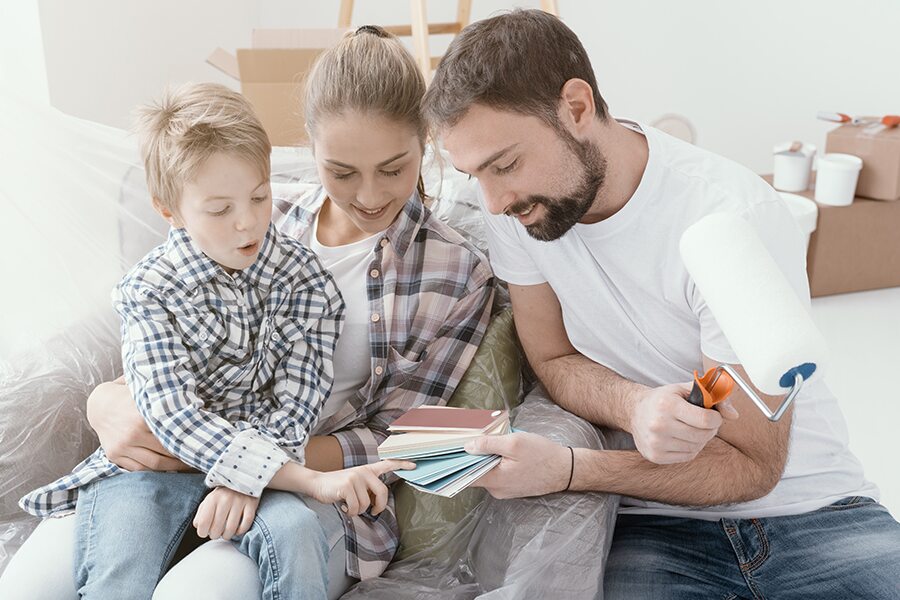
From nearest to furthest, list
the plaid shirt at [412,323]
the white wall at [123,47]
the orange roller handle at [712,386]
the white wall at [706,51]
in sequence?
the orange roller handle at [712,386] → the plaid shirt at [412,323] → the white wall at [123,47] → the white wall at [706,51]

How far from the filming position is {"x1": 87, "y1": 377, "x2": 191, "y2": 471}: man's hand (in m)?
1.36

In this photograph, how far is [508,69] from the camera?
1350 millimetres

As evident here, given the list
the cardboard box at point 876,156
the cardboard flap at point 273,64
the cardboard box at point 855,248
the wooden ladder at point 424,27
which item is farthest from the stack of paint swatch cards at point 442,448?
the cardboard box at point 876,156

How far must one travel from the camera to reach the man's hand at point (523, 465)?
4.30ft

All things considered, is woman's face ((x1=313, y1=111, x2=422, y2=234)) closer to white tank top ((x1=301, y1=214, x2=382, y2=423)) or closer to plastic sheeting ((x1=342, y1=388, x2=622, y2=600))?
white tank top ((x1=301, y1=214, x2=382, y2=423))

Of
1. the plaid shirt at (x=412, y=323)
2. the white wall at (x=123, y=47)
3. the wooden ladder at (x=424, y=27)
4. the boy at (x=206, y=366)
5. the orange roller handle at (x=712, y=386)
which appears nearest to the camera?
the orange roller handle at (x=712, y=386)

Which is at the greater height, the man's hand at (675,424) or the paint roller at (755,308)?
the paint roller at (755,308)

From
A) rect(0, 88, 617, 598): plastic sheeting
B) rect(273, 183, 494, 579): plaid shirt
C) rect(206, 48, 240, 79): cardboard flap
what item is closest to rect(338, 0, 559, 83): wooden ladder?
rect(206, 48, 240, 79): cardboard flap

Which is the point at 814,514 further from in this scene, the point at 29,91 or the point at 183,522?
the point at 29,91

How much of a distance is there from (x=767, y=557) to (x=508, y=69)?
79 cm

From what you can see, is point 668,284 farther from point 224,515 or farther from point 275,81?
point 275,81

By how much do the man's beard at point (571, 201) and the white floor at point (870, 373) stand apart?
1.26 m

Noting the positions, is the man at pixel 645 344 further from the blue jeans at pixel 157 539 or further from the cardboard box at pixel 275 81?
the cardboard box at pixel 275 81

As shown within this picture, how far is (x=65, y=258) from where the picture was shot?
1754 mm
